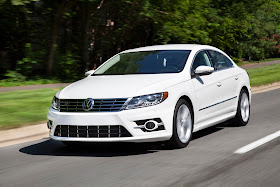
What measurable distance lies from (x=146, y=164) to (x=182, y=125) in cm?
124

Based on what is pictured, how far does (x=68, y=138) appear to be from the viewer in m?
6.92

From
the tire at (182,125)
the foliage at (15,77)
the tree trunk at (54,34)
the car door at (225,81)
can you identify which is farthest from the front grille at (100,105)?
the tree trunk at (54,34)

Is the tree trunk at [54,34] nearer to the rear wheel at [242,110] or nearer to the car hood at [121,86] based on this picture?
the rear wheel at [242,110]

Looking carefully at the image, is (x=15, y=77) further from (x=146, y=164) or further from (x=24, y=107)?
(x=146, y=164)

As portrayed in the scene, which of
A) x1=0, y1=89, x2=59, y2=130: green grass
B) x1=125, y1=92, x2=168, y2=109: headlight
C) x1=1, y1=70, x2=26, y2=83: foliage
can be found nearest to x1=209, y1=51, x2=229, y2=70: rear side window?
x1=125, y1=92, x2=168, y2=109: headlight

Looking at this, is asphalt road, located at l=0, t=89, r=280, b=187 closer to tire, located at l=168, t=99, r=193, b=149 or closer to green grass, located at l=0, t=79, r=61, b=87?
tire, located at l=168, t=99, r=193, b=149

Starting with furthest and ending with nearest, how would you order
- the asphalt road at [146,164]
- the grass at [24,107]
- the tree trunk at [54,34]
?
the tree trunk at [54,34]
the grass at [24,107]
the asphalt road at [146,164]

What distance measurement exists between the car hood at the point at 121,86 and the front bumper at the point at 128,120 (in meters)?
0.24

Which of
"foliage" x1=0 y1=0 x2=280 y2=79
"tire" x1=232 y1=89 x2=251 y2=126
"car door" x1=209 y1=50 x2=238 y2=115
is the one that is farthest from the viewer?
"foliage" x1=0 y1=0 x2=280 y2=79

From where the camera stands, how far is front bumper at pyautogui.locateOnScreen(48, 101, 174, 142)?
21.7 feet

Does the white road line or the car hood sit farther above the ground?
the car hood

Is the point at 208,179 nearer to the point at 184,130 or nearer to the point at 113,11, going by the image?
the point at 184,130

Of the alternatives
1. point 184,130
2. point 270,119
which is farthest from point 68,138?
point 270,119

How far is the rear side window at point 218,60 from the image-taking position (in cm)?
884
